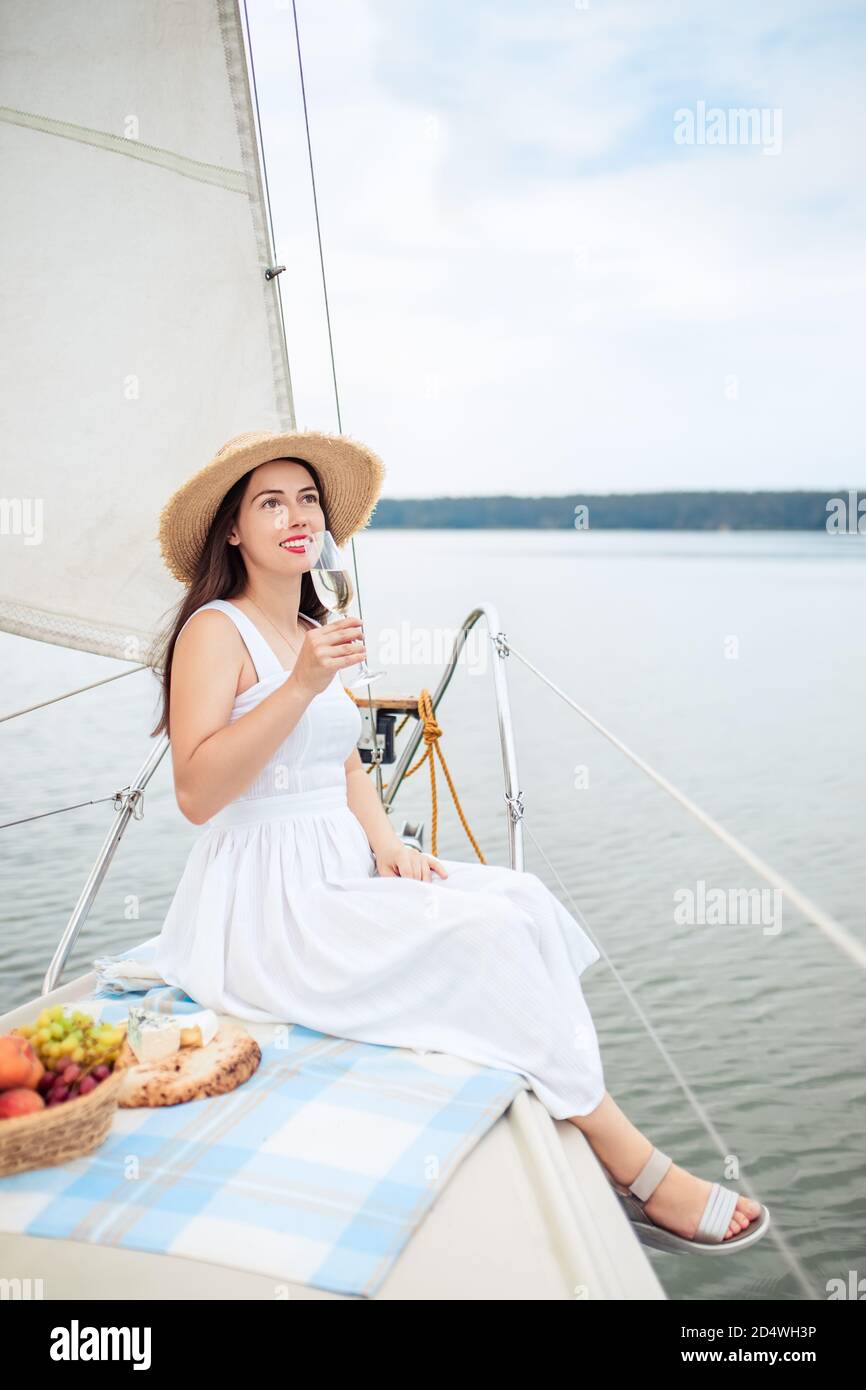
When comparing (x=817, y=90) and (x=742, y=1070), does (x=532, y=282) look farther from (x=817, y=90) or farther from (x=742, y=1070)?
(x=742, y=1070)

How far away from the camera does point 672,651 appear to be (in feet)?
45.2

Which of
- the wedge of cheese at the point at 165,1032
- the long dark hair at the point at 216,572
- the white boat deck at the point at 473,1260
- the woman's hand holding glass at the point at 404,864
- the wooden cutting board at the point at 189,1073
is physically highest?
the long dark hair at the point at 216,572

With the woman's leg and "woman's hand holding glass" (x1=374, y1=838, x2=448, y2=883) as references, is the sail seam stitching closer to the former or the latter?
"woman's hand holding glass" (x1=374, y1=838, x2=448, y2=883)

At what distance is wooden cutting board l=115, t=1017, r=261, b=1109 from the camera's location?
162 centimetres

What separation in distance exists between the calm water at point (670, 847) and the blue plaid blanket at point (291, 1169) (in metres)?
1.14

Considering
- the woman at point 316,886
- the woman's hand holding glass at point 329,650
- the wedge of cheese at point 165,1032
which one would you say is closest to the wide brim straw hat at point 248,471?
the woman at point 316,886

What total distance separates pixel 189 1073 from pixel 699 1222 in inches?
31.8

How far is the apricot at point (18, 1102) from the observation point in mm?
1365

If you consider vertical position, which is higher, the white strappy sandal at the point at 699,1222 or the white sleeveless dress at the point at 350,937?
the white sleeveless dress at the point at 350,937

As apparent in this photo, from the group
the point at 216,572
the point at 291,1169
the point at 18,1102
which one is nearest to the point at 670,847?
the point at 216,572

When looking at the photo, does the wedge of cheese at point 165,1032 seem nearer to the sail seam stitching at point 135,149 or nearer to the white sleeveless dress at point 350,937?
the white sleeveless dress at point 350,937

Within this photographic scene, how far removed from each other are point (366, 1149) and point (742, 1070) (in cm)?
285

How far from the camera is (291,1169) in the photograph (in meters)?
1.45
